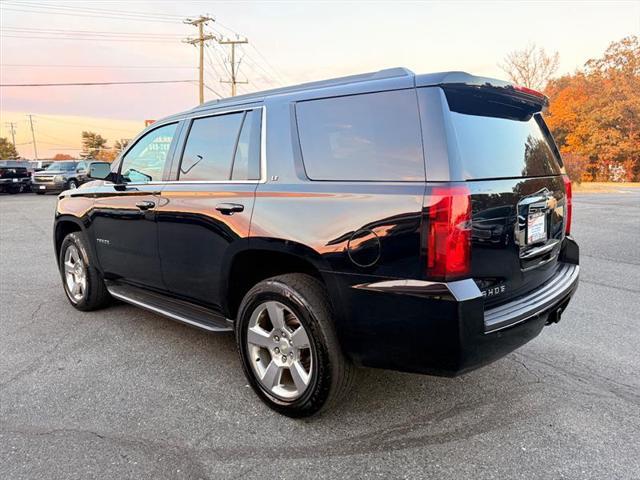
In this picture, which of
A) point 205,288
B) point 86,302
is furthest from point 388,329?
point 86,302

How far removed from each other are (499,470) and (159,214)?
2.80m

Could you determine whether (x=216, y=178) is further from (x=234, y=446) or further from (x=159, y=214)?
(x=234, y=446)

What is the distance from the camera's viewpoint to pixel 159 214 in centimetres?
357

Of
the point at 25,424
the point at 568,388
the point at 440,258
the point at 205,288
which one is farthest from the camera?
the point at 205,288

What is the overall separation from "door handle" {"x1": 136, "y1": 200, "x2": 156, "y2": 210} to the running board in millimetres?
722

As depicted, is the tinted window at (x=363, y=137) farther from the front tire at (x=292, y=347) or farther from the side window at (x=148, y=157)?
the side window at (x=148, y=157)

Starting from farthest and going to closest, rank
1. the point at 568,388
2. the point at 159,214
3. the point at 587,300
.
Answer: the point at 587,300
the point at 159,214
the point at 568,388

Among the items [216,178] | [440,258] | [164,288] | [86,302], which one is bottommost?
[86,302]

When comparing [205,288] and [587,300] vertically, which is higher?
[205,288]

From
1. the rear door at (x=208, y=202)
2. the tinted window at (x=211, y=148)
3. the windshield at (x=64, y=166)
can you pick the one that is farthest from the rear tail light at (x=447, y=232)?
the windshield at (x=64, y=166)

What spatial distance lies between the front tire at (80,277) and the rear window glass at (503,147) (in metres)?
3.66

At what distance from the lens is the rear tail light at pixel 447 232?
2156 millimetres

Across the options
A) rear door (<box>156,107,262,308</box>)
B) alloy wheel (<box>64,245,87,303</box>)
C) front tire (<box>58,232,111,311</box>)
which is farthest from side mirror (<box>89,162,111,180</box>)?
rear door (<box>156,107,262,308</box>)

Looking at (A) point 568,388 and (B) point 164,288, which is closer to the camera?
(A) point 568,388
